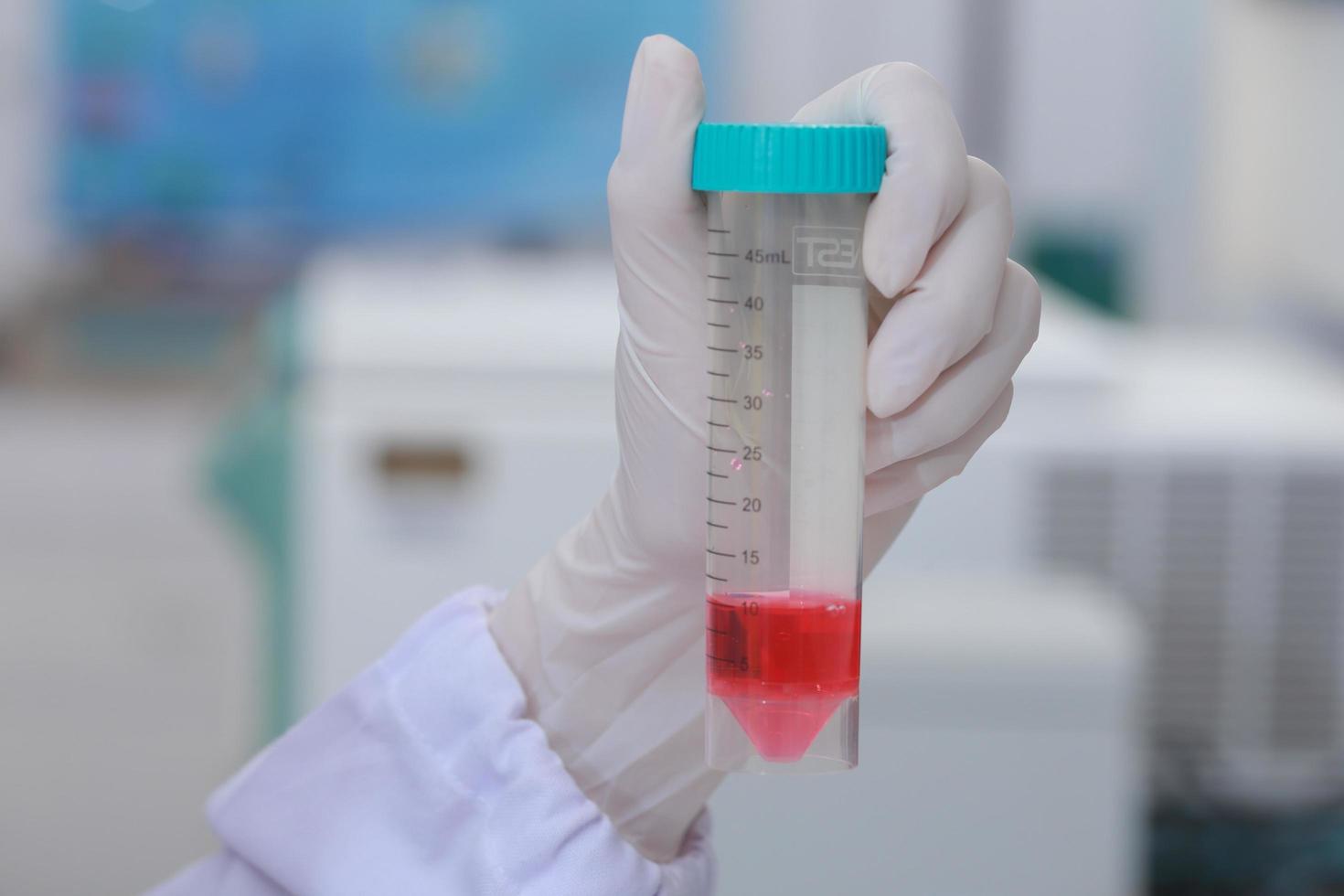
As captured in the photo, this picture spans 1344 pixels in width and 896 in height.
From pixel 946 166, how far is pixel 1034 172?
1.83 metres

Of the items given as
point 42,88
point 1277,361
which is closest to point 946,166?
point 1277,361

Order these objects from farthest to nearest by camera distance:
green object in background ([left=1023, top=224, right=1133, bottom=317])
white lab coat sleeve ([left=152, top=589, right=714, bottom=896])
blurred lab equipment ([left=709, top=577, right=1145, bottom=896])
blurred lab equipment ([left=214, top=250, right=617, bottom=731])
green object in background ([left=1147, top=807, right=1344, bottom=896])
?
green object in background ([left=1023, top=224, right=1133, bottom=317]) < green object in background ([left=1147, top=807, right=1344, bottom=896]) < blurred lab equipment ([left=214, top=250, right=617, bottom=731]) < blurred lab equipment ([left=709, top=577, right=1145, bottom=896]) < white lab coat sleeve ([left=152, top=589, right=714, bottom=896])

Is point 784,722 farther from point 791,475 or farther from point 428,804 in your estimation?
point 428,804

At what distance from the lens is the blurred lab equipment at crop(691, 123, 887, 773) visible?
54cm

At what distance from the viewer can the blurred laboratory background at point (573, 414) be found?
1.18 metres

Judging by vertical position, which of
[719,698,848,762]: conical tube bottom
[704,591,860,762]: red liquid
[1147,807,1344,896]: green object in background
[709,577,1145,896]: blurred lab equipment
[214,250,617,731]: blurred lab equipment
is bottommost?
[1147,807,1344,896]: green object in background

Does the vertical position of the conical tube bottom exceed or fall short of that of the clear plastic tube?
it falls short

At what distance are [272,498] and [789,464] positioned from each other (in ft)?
3.18

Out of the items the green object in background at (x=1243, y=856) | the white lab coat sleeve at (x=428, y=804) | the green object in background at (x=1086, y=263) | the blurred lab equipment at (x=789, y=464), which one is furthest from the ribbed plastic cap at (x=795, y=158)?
the green object in background at (x=1086, y=263)

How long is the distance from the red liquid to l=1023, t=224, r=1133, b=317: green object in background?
1786 mm

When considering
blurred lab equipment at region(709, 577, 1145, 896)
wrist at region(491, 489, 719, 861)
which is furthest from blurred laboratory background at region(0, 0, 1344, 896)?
wrist at region(491, 489, 719, 861)

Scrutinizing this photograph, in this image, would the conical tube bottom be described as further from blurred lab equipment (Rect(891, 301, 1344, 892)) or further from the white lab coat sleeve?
blurred lab equipment (Rect(891, 301, 1344, 892))

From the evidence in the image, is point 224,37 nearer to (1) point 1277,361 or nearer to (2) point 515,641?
(1) point 1277,361

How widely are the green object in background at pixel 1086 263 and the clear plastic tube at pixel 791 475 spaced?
176cm
